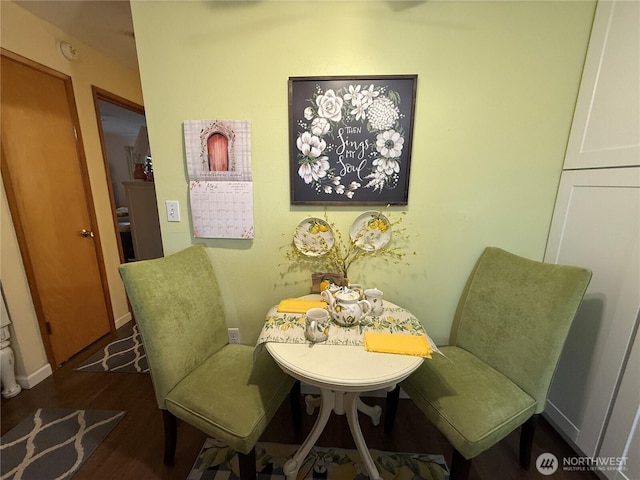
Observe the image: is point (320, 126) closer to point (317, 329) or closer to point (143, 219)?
point (317, 329)

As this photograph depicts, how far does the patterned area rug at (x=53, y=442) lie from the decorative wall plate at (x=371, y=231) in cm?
176

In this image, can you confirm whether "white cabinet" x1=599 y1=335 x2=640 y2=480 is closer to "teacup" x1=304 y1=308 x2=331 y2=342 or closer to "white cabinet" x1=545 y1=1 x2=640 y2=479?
"white cabinet" x1=545 y1=1 x2=640 y2=479

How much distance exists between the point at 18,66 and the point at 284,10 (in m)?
1.84

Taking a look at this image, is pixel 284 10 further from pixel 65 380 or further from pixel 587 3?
pixel 65 380

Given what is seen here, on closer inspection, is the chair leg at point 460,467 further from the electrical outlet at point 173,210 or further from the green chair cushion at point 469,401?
the electrical outlet at point 173,210

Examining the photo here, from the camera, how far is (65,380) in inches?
72.7

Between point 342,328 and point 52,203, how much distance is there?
2.31m

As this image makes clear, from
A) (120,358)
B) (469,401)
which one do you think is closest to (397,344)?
(469,401)

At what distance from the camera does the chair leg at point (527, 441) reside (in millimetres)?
→ 1187

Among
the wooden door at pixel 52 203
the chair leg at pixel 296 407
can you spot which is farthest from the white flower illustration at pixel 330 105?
the wooden door at pixel 52 203

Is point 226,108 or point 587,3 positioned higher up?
point 587,3

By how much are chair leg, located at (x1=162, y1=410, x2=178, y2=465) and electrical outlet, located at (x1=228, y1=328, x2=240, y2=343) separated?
0.46 metres

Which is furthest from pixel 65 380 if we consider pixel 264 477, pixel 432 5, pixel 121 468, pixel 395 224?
pixel 432 5

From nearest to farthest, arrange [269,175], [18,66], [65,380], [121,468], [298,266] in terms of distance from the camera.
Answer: [121,468] → [269,175] → [298,266] → [18,66] → [65,380]
